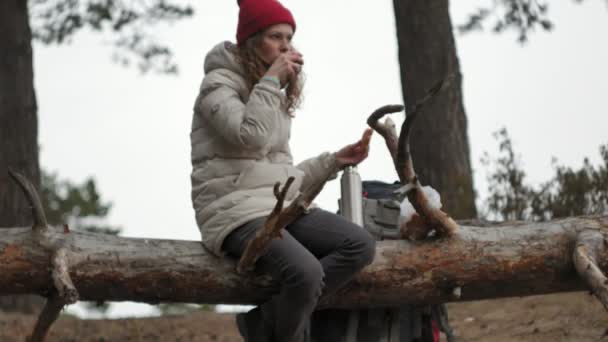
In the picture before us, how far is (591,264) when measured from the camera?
5.73 meters

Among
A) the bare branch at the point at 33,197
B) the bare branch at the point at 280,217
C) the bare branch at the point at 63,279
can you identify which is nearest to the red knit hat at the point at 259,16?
the bare branch at the point at 280,217

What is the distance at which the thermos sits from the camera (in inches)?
230

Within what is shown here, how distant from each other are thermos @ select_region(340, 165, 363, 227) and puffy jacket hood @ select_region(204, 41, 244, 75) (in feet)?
2.61

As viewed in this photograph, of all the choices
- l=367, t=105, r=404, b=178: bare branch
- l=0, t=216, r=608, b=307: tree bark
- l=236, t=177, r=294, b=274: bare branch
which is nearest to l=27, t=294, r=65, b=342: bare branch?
l=0, t=216, r=608, b=307: tree bark

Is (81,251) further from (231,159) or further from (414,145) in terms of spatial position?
(414,145)

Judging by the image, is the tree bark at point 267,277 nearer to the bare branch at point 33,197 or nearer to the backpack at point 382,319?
the bare branch at point 33,197

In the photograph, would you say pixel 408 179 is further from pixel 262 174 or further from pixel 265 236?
pixel 265 236

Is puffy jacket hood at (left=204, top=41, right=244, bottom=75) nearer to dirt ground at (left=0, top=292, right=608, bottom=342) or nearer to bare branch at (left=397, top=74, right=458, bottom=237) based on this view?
bare branch at (left=397, top=74, right=458, bottom=237)

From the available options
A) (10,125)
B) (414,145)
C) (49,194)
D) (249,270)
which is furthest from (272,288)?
(49,194)

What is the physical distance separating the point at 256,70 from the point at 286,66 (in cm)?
21

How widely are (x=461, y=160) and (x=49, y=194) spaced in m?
12.3

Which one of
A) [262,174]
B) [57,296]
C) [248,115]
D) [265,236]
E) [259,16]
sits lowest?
[57,296]

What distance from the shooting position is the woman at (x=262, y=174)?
516 centimetres

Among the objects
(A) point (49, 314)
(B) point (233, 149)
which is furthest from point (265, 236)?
(A) point (49, 314)
